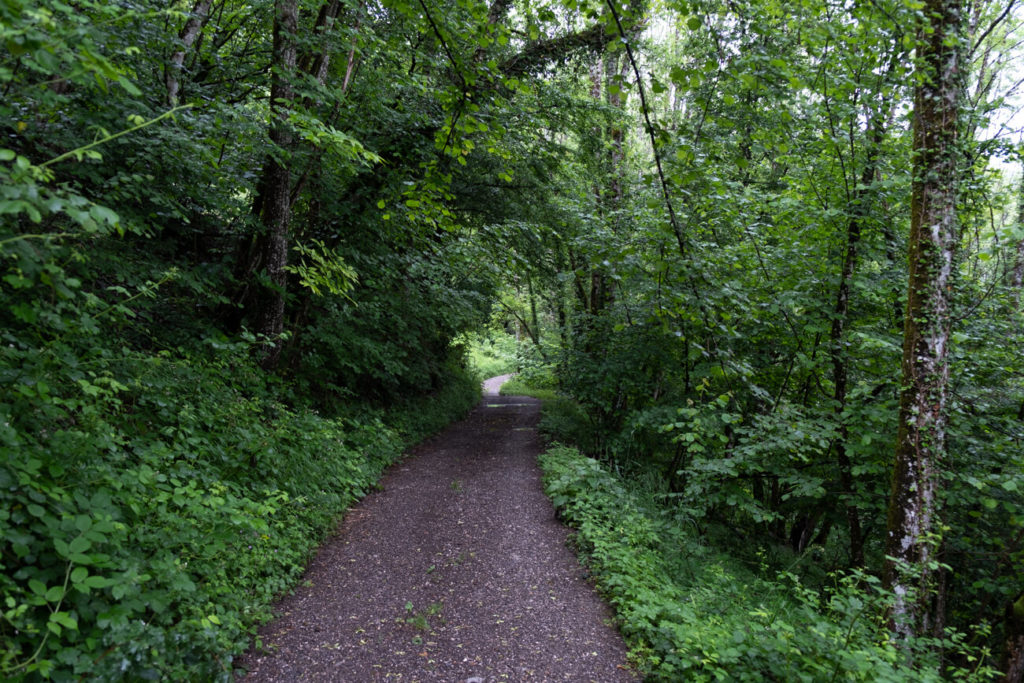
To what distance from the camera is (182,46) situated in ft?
14.9

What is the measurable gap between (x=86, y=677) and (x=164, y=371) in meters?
2.78

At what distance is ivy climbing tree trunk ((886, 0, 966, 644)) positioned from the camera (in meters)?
3.90

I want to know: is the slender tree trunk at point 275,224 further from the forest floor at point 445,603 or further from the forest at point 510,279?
the forest floor at point 445,603

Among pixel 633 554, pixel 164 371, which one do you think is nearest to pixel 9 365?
pixel 164 371

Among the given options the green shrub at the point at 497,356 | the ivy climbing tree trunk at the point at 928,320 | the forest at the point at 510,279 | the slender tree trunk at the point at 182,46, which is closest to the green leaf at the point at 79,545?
the forest at the point at 510,279

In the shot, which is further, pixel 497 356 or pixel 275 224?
pixel 497 356

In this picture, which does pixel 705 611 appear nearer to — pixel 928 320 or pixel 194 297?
pixel 928 320

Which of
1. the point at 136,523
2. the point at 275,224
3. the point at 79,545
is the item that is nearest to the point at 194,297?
the point at 275,224

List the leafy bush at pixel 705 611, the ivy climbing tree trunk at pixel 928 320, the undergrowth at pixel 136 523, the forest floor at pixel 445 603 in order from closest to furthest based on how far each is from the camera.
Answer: the undergrowth at pixel 136 523 → the leafy bush at pixel 705 611 → the forest floor at pixel 445 603 → the ivy climbing tree trunk at pixel 928 320

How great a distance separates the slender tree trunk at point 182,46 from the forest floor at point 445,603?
4753mm

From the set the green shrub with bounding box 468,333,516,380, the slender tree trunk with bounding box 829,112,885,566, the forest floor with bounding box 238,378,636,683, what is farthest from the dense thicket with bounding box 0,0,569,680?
the green shrub with bounding box 468,333,516,380

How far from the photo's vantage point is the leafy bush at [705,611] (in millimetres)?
2852

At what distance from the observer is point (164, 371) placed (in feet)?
14.7

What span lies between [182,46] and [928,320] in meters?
6.67
